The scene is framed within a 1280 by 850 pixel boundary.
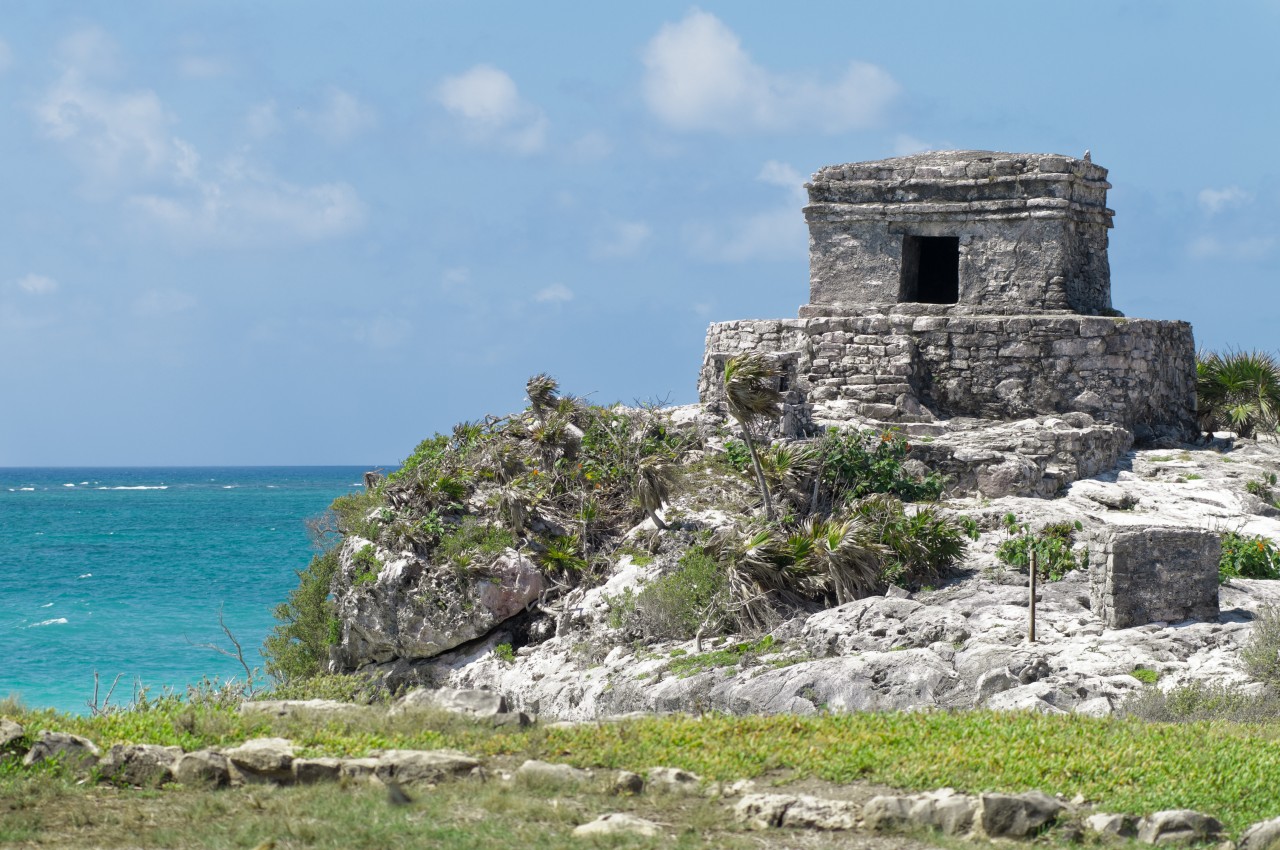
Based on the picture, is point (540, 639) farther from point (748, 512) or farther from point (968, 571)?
point (968, 571)

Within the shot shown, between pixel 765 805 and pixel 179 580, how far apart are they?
41.2 m

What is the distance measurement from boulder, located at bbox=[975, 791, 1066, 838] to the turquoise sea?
287 inches

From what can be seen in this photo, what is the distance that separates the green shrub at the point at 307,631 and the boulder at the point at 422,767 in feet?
34.6

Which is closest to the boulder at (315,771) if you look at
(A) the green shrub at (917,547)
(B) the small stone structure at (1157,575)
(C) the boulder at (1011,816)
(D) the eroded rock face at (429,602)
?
(C) the boulder at (1011,816)

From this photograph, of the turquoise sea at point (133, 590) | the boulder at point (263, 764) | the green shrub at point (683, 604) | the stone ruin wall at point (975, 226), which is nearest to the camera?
the boulder at point (263, 764)

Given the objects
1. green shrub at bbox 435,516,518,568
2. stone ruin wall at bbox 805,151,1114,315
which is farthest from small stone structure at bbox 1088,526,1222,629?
green shrub at bbox 435,516,518,568

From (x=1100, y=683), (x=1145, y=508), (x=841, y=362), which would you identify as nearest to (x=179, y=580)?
(x=841, y=362)

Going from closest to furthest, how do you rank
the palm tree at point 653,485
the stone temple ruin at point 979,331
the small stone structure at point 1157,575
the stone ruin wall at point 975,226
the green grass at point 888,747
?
the green grass at point 888,747 → the small stone structure at point 1157,575 → the palm tree at point 653,485 → the stone temple ruin at point 979,331 → the stone ruin wall at point 975,226

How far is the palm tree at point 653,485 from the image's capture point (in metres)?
16.7

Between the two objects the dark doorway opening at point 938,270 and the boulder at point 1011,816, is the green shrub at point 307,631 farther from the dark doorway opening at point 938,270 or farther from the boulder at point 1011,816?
the boulder at point 1011,816

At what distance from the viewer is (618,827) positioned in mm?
7445

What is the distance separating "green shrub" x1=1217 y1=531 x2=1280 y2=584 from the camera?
50.1ft

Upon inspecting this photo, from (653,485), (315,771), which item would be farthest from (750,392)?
(315,771)

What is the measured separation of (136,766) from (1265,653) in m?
8.92
